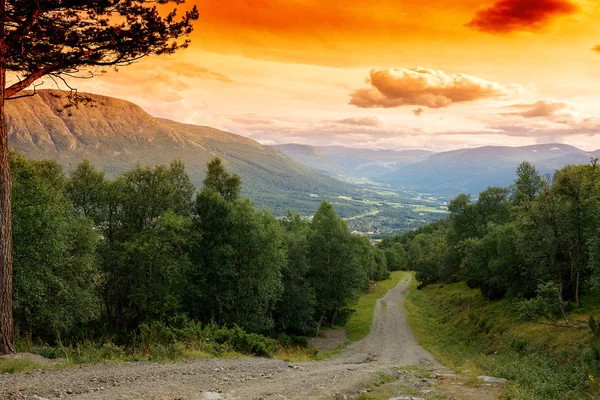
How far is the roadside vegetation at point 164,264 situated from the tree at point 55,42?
9.02m

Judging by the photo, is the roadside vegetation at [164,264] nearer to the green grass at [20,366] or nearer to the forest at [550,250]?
the green grass at [20,366]

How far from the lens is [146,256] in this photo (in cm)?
3400

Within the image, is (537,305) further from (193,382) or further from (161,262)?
(161,262)

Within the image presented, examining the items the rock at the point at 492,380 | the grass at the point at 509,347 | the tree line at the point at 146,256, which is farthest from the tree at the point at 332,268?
the rock at the point at 492,380

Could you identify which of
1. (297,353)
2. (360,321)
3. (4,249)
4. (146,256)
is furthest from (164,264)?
(360,321)

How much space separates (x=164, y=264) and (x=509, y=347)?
101ft

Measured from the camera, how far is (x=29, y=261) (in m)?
24.9

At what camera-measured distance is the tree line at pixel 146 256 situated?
1042 inches

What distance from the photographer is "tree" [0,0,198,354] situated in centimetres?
1366

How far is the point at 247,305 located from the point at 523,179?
57624 millimetres

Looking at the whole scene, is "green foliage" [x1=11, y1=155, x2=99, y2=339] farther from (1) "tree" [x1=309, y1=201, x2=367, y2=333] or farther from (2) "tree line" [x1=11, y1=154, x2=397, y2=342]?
(1) "tree" [x1=309, y1=201, x2=367, y2=333]

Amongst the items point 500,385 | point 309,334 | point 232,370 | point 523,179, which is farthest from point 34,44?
point 523,179

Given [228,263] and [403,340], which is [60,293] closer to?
[228,263]

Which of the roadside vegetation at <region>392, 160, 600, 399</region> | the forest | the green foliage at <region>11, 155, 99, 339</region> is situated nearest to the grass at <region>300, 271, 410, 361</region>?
the roadside vegetation at <region>392, 160, 600, 399</region>
